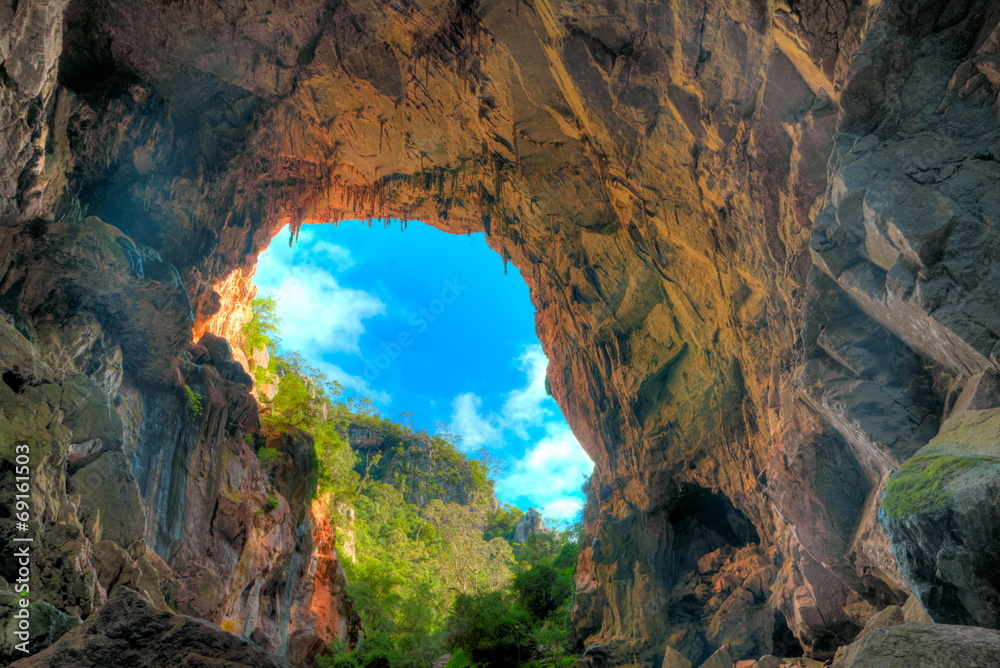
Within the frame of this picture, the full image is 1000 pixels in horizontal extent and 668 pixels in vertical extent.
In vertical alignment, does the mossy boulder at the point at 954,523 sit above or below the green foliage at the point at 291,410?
below

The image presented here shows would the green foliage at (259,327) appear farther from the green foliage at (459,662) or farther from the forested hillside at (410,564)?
the green foliage at (459,662)

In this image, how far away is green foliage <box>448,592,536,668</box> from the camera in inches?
762

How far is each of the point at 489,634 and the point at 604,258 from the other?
1372 cm

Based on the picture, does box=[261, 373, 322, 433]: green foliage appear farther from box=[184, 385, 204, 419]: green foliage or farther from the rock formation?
box=[184, 385, 204, 419]: green foliage

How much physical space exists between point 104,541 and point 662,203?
1208cm

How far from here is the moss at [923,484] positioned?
4094 millimetres

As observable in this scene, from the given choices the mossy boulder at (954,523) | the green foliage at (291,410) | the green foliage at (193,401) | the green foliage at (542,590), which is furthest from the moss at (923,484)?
the green foliage at (542,590)

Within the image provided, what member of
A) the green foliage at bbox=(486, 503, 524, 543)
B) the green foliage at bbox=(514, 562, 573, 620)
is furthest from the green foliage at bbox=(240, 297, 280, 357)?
the green foliage at bbox=(486, 503, 524, 543)

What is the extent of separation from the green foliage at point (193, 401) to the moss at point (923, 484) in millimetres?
13456

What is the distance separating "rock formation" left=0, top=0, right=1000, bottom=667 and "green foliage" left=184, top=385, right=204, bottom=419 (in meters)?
0.13

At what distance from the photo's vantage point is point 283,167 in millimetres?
18609

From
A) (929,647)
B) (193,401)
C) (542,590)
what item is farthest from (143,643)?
(542,590)

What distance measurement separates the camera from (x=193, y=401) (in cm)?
1316

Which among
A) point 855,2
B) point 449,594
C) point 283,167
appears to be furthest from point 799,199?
point 449,594
